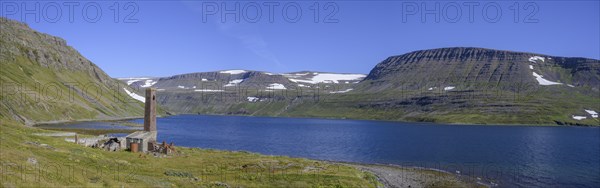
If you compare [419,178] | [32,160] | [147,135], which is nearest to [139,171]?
[32,160]

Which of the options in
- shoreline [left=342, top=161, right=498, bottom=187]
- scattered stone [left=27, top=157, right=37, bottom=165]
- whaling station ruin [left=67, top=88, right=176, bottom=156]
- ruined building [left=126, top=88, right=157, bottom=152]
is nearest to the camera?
scattered stone [left=27, top=157, right=37, bottom=165]

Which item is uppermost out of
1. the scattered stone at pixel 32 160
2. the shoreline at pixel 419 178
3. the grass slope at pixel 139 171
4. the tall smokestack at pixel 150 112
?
the tall smokestack at pixel 150 112

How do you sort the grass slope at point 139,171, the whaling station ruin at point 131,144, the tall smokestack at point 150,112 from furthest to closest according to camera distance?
the tall smokestack at point 150,112 → the whaling station ruin at point 131,144 → the grass slope at point 139,171

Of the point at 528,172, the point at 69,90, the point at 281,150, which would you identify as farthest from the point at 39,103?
the point at 528,172

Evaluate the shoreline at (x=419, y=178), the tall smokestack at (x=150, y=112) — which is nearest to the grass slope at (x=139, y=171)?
the shoreline at (x=419, y=178)

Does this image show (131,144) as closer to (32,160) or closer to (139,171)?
(139,171)

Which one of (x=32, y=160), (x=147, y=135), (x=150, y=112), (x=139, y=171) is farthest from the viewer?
(x=150, y=112)

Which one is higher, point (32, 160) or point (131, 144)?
point (32, 160)

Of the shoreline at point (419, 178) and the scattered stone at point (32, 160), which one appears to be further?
the shoreline at point (419, 178)

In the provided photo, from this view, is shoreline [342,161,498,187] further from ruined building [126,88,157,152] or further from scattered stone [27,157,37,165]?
scattered stone [27,157,37,165]

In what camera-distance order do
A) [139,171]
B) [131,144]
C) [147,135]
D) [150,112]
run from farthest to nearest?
1. [150,112]
2. [147,135]
3. [131,144]
4. [139,171]

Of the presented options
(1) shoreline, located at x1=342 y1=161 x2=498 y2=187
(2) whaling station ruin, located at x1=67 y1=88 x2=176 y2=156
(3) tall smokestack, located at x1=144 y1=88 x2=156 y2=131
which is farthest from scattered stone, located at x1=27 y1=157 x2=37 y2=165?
(1) shoreline, located at x1=342 y1=161 x2=498 y2=187

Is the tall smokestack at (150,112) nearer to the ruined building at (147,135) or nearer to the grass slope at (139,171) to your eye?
the ruined building at (147,135)

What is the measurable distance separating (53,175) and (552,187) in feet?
207
